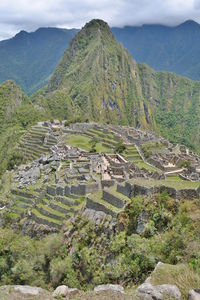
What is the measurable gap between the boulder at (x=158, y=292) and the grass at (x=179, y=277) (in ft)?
0.87

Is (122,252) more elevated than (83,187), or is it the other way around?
(122,252)

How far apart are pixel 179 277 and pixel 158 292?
0.93 m

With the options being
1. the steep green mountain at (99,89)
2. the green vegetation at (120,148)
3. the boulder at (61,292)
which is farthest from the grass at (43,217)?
the steep green mountain at (99,89)

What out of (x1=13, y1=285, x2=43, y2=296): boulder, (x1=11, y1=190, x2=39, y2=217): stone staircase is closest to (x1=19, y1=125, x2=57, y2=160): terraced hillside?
(x1=11, y1=190, x2=39, y2=217): stone staircase

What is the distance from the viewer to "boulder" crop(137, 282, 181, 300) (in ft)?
28.5

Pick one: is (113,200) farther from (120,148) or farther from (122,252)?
(120,148)

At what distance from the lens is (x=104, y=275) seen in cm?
1420

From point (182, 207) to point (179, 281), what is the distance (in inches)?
214

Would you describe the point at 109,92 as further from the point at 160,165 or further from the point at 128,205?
the point at 128,205

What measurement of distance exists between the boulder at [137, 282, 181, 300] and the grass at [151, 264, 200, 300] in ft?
0.87

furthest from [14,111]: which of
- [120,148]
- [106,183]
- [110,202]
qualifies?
[110,202]

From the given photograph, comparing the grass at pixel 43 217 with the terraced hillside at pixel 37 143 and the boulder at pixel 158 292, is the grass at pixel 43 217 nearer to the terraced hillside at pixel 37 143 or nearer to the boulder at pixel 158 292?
the boulder at pixel 158 292

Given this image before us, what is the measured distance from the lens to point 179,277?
942 cm

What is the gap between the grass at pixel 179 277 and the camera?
29.6 ft
